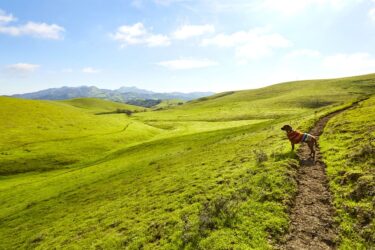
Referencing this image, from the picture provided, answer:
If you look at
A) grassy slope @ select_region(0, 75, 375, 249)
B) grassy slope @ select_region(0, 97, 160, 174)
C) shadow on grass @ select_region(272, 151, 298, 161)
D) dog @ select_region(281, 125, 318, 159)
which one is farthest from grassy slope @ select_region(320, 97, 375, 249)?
grassy slope @ select_region(0, 97, 160, 174)

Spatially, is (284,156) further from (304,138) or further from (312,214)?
(312,214)

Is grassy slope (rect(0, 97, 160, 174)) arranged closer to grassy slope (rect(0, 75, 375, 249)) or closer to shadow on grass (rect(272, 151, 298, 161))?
grassy slope (rect(0, 75, 375, 249))

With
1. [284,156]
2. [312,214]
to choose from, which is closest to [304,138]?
[284,156]

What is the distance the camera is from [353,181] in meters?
21.3

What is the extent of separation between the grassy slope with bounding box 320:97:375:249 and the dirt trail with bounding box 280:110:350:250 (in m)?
0.58

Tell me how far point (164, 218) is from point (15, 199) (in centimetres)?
3481

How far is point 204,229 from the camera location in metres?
18.7

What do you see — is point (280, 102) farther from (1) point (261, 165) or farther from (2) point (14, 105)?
(1) point (261, 165)

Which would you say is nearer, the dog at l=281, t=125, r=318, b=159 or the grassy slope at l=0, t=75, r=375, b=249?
the grassy slope at l=0, t=75, r=375, b=249

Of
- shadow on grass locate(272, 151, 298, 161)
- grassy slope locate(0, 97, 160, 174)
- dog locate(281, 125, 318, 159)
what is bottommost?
grassy slope locate(0, 97, 160, 174)

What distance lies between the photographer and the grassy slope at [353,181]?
52.5ft

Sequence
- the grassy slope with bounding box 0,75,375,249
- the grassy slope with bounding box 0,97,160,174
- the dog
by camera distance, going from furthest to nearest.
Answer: the grassy slope with bounding box 0,97,160,174 < the dog < the grassy slope with bounding box 0,75,375,249

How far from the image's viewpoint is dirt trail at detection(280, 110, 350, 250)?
16031 millimetres

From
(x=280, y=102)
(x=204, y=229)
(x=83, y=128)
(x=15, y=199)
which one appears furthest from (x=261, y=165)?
(x=280, y=102)
